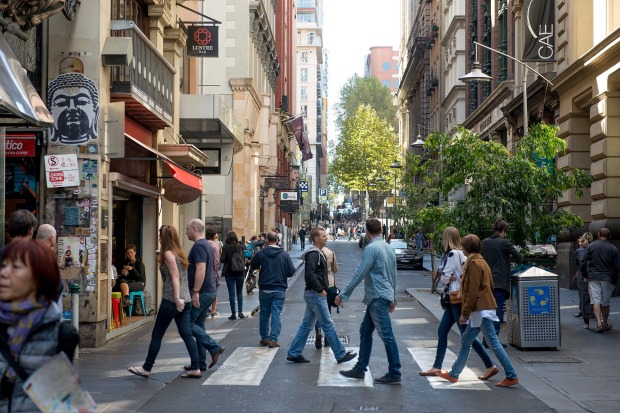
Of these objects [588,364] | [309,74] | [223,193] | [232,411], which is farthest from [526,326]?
[309,74]

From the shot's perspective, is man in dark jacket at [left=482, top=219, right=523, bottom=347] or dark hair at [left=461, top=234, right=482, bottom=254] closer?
dark hair at [left=461, top=234, right=482, bottom=254]

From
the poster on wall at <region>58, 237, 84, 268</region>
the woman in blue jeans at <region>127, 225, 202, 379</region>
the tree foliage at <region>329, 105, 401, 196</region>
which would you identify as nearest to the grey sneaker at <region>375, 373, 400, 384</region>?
the woman in blue jeans at <region>127, 225, 202, 379</region>

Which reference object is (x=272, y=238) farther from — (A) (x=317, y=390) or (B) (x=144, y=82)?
(A) (x=317, y=390)

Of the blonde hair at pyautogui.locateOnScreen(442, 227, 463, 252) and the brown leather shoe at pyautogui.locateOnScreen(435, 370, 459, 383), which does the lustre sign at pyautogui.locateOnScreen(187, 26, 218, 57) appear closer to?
the blonde hair at pyautogui.locateOnScreen(442, 227, 463, 252)

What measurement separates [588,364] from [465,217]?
7.39 metres

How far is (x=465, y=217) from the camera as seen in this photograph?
19672mm

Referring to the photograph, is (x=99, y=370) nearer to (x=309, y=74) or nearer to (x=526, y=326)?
(x=526, y=326)

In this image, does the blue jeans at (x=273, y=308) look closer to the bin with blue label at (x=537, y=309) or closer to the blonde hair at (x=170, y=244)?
the blonde hair at (x=170, y=244)

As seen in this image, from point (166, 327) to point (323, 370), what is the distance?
2.11 meters

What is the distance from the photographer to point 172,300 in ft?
36.0

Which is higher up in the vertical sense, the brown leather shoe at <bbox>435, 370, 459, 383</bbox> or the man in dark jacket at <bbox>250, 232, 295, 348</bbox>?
the man in dark jacket at <bbox>250, 232, 295, 348</bbox>

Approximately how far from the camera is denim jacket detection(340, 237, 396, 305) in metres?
10.9

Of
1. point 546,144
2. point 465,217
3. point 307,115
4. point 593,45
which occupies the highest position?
point 307,115

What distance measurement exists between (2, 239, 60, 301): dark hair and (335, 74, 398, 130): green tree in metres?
115
